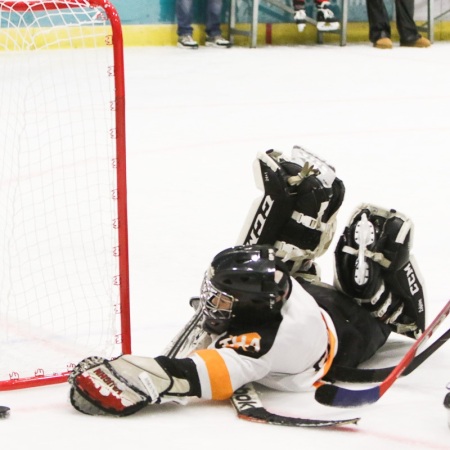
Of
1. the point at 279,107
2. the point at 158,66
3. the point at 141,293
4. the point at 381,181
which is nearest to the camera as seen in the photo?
the point at 141,293

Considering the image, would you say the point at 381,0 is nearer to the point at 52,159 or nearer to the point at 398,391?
the point at 52,159

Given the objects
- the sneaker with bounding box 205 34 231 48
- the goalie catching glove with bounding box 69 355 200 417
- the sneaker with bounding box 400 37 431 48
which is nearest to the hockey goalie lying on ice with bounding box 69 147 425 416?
the goalie catching glove with bounding box 69 355 200 417

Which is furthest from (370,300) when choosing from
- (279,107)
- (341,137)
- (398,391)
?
(279,107)

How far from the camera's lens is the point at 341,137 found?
553 centimetres

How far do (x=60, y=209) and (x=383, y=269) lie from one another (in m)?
1.80

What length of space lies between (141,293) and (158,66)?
432 centimetres

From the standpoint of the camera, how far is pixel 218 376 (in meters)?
2.36

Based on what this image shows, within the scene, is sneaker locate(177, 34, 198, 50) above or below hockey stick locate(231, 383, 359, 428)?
below

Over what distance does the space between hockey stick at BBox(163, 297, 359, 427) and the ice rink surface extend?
21 millimetres

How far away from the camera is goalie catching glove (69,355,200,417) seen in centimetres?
231

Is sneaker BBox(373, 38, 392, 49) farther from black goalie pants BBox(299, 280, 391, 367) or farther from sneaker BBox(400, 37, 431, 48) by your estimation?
black goalie pants BBox(299, 280, 391, 367)

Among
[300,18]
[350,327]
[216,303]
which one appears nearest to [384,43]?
[300,18]

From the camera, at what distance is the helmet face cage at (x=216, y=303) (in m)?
2.45

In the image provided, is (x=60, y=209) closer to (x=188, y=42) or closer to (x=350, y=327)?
(x=350, y=327)
